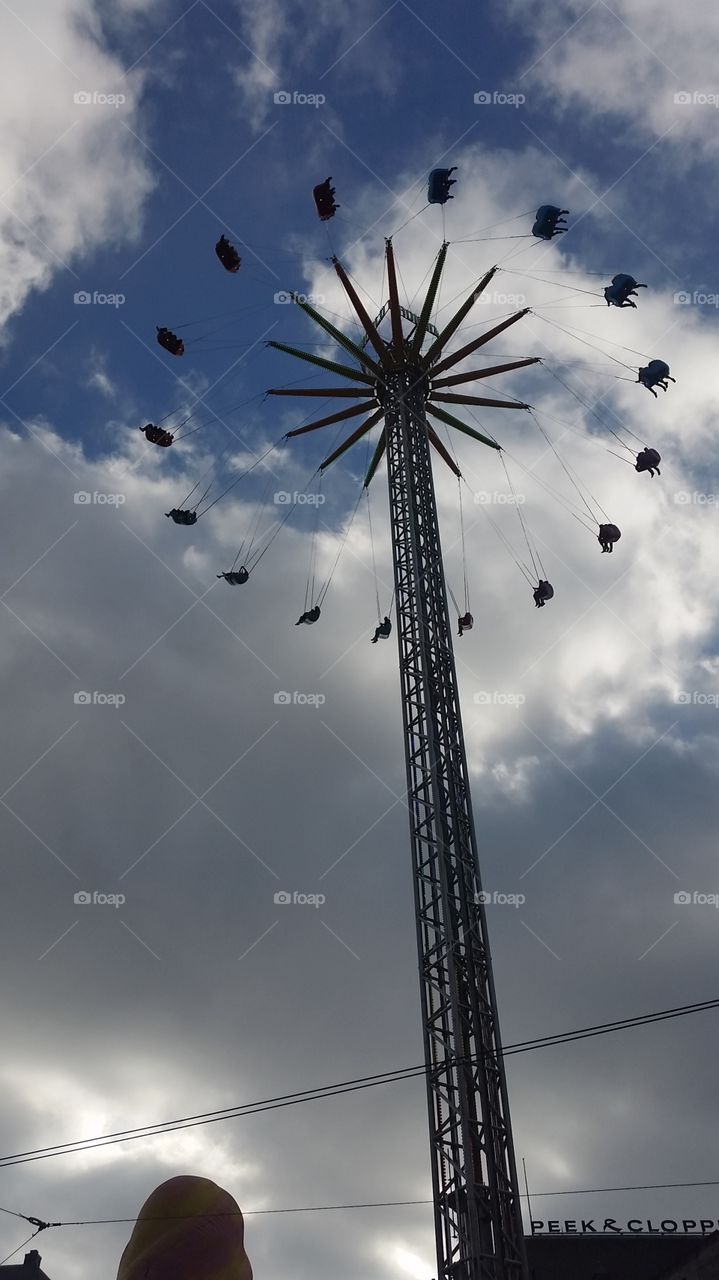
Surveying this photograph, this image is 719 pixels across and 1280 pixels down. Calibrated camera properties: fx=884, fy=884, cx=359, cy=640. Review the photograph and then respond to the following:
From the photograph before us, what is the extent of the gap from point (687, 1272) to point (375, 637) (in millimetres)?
16872

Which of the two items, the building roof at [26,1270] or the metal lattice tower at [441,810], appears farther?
the building roof at [26,1270]

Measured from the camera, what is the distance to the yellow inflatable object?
61.7ft

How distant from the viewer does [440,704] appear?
1956cm

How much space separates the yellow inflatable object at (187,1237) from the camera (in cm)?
1881

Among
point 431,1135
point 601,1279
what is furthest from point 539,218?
point 601,1279

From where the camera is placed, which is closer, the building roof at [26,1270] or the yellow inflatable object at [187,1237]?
the yellow inflatable object at [187,1237]

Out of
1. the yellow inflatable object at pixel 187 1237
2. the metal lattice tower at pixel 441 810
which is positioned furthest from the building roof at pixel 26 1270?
the metal lattice tower at pixel 441 810

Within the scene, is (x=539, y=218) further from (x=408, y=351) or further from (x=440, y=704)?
(x=440, y=704)

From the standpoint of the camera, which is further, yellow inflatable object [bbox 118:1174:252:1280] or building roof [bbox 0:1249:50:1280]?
building roof [bbox 0:1249:50:1280]

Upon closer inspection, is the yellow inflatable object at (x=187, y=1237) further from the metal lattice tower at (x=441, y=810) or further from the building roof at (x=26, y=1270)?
the building roof at (x=26, y=1270)

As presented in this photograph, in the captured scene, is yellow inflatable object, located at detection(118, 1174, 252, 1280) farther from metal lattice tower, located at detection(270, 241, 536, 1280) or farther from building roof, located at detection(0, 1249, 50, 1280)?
building roof, located at detection(0, 1249, 50, 1280)

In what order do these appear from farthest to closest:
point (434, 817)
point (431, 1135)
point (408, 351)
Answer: point (408, 351), point (434, 817), point (431, 1135)

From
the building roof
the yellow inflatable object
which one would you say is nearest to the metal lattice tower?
the yellow inflatable object

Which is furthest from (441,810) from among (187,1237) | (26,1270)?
(26,1270)
